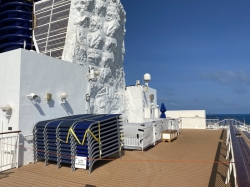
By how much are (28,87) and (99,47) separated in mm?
8173

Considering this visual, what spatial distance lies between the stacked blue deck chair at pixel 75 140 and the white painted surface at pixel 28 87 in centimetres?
42

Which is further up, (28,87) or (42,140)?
(28,87)

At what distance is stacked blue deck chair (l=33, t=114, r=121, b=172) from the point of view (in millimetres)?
5805

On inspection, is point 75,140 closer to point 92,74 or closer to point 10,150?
point 10,150

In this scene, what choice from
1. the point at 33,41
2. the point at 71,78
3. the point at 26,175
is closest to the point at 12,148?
the point at 26,175

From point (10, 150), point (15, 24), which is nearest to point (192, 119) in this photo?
point (10, 150)

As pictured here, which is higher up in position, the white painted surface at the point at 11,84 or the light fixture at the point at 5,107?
the white painted surface at the point at 11,84

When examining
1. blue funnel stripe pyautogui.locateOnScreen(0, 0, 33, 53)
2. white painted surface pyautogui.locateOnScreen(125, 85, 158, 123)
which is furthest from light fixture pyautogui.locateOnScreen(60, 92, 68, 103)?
white painted surface pyautogui.locateOnScreen(125, 85, 158, 123)

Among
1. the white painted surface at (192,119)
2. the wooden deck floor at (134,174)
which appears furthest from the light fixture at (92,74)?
the white painted surface at (192,119)

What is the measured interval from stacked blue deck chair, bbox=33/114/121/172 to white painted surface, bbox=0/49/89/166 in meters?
0.42

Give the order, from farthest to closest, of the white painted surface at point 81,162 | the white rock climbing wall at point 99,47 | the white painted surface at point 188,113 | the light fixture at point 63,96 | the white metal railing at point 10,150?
the white painted surface at point 188,113, the white rock climbing wall at point 99,47, the light fixture at point 63,96, the white metal railing at point 10,150, the white painted surface at point 81,162

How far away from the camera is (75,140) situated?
5918mm

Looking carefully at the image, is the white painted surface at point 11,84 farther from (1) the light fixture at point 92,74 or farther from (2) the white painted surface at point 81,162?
(1) the light fixture at point 92,74

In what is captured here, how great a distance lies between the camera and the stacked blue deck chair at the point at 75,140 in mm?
5805
